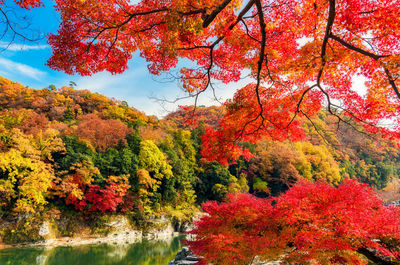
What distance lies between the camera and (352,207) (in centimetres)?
362

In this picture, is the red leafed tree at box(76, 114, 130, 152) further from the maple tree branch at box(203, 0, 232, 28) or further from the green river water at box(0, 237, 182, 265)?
the maple tree branch at box(203, 0, 232, 28)

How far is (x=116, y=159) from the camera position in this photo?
13.9 metres

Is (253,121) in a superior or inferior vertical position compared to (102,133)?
inferior

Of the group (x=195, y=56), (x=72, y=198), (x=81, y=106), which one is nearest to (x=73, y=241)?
(x=72, y=198)

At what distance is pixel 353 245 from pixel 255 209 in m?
1.81

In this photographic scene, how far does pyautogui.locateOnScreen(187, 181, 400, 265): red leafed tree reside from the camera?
3.28 m

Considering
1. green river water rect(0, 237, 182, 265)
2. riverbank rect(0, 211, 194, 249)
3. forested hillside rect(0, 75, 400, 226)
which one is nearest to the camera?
green river water rect(0, 237, 182, 265)

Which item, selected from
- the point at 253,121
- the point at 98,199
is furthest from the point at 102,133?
the point at 253,121

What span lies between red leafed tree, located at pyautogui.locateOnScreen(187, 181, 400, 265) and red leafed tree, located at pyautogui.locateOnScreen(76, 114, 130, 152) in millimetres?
12466

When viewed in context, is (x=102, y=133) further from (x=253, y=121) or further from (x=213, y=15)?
(x=213, y=15)

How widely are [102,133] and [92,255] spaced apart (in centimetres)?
855

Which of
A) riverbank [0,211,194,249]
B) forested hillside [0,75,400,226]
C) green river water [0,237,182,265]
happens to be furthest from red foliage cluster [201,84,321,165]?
riverbank [0,211,194,249]

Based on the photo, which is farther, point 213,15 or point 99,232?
point 99,232

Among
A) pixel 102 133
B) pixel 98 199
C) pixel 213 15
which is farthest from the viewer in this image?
pixel 102 133
